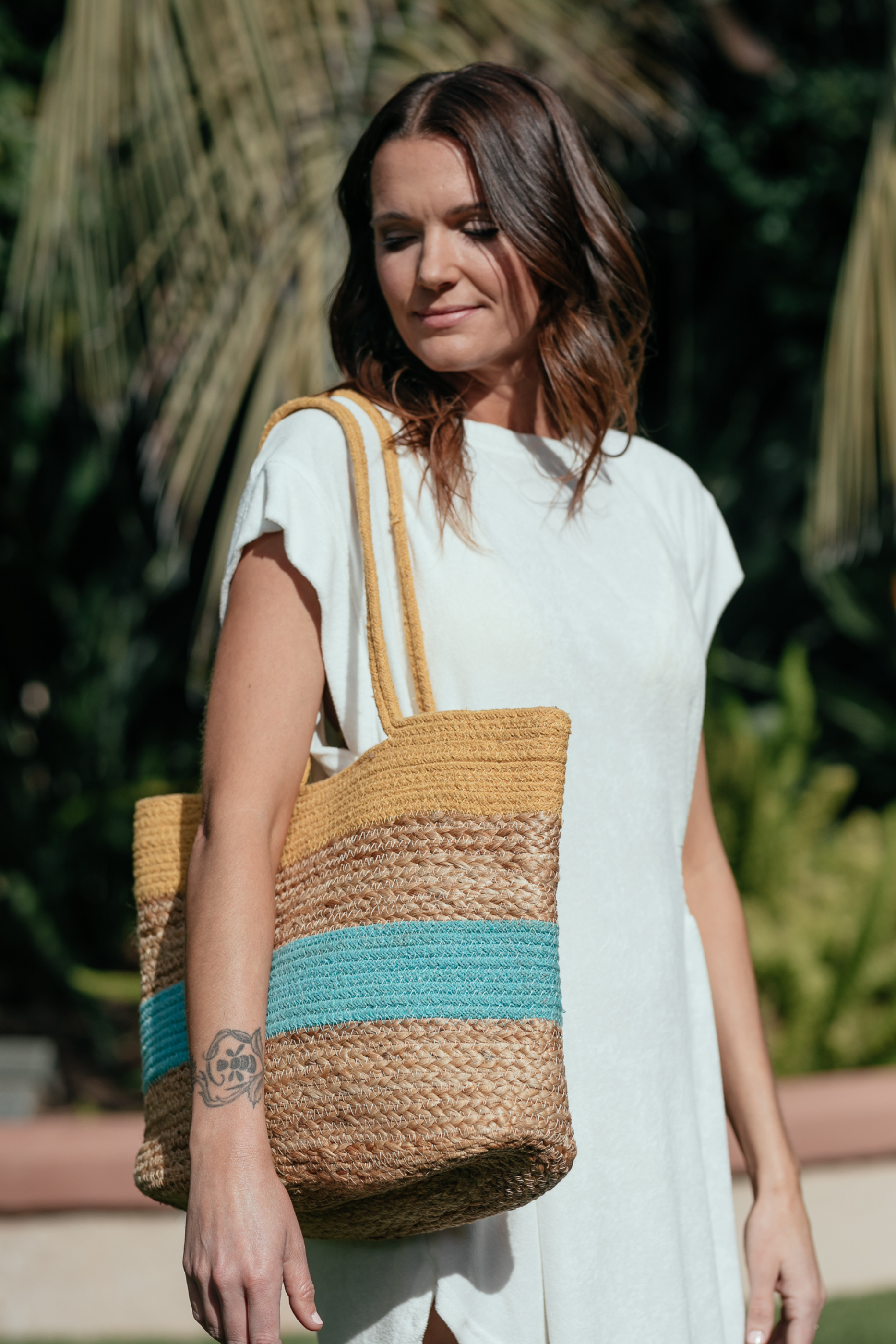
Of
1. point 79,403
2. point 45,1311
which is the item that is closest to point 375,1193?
point 45,1311

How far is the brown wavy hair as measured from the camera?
4.14 feet

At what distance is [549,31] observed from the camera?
3.03m

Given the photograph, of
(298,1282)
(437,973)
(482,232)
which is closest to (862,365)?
(482,232)

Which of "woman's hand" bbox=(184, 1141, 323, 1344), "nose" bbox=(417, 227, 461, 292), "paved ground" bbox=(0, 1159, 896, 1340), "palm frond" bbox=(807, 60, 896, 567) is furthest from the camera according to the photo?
"paved ground" bbox=(0, 1159, 896, 1340)

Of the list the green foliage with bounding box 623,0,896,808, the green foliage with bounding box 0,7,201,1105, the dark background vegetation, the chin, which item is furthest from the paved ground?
the green foliage with bounding box 623,0,896,808

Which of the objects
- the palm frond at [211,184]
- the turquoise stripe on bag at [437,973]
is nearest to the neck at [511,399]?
the turquoise stripe on bag at [437,973]

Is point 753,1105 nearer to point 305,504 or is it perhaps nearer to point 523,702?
point 523,702

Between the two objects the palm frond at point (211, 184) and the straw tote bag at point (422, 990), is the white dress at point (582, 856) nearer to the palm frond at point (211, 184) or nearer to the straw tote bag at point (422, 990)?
the straw tote bag at point (422, 990)

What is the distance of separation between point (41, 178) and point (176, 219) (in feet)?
0.93

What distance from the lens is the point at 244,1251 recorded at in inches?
36.5

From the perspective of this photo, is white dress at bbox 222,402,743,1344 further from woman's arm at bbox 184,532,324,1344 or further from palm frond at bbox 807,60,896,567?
palm frond at bbox 807,60,896,567

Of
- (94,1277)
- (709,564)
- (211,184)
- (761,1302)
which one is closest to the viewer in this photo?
(761,1302)

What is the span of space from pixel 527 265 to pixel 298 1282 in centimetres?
95

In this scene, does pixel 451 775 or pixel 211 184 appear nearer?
pixel 451 775
